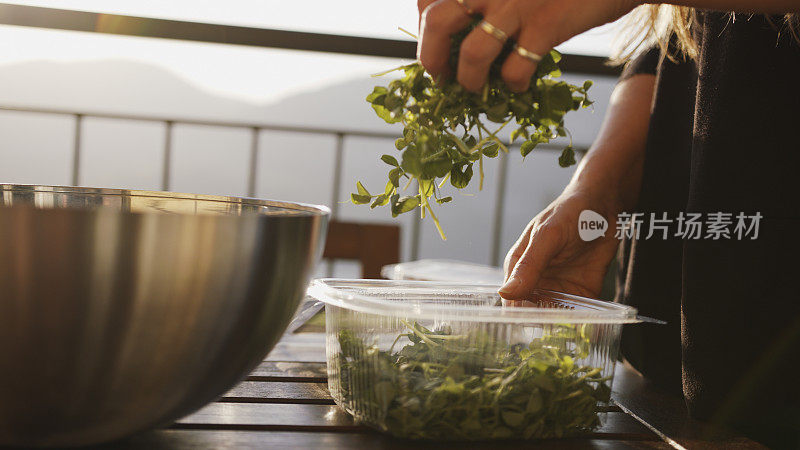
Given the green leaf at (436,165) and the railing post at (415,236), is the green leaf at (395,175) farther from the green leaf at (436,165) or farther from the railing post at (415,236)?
the railing post at (415,236)

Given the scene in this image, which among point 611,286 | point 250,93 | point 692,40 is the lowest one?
point 611,286

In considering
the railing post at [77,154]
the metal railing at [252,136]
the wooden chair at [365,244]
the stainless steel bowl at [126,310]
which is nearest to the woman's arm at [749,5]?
the stainless steel bowl at [126,310]

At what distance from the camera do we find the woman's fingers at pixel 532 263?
0.68 meters

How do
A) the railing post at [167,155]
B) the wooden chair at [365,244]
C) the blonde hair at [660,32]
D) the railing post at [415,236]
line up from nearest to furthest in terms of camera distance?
1. the blonde hair at [660,32]
2. the wooden chair at [365,244]
3. the railing post at [167,155]
4. the railing post at [415,236]

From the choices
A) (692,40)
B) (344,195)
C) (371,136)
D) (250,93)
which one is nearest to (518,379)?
(692,40)

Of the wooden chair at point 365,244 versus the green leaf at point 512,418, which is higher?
the wooden chair at point 365,244

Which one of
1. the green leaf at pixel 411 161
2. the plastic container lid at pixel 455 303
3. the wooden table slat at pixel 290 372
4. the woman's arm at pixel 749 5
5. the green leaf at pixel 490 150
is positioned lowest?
the wooden table slat at pixel 290 372

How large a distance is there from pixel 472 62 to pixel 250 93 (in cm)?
363

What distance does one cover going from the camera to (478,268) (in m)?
1.70

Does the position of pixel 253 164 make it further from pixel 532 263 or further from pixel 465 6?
pixel 465 6

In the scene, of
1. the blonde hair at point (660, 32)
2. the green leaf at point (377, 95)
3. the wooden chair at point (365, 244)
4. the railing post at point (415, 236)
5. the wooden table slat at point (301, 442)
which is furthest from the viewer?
the railing post at point (415, 236)

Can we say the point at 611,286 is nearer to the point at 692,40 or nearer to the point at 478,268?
the point at 478,268

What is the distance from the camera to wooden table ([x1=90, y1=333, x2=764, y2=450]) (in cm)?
49

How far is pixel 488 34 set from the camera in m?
0.50
